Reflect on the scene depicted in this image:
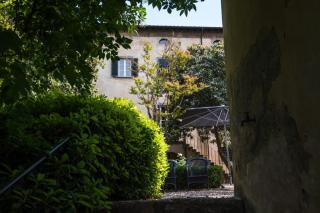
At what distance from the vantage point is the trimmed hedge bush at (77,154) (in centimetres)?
316

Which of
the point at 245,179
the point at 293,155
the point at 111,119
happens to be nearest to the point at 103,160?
the point at 111,119

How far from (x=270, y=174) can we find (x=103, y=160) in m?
1.77

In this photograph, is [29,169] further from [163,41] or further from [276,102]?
[163,41]

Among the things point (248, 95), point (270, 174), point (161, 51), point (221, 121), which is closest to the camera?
point (270, 174)

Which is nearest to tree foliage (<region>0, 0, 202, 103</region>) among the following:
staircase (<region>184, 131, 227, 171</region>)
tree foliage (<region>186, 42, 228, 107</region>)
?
staircase (<region>184, 131, 227, 171</region>)

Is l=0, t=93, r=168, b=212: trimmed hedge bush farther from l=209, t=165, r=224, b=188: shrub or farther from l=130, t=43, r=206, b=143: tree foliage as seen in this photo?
l=130, t=43, r=206, b=143: tree foliage

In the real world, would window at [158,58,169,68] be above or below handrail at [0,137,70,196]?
above

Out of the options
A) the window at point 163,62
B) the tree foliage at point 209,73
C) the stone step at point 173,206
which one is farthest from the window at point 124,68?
the stone step at point 173,206

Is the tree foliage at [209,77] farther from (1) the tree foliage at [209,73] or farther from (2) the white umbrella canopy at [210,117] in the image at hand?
(2) the white umbrella canopy at [210,117]

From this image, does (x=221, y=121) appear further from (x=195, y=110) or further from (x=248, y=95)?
(x=248, y=95)

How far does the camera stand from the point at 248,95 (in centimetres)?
392

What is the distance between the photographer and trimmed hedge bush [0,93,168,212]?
3.16 metres

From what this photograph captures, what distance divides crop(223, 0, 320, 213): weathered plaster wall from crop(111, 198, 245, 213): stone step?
1.10ft

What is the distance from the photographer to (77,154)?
371cm
